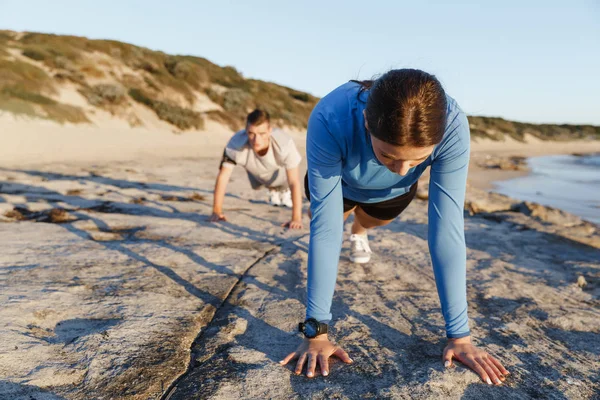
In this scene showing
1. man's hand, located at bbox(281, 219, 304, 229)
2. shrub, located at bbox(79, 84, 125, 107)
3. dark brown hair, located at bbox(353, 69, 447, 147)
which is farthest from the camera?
shrub, located at bbox(79, 84, 125, 107)

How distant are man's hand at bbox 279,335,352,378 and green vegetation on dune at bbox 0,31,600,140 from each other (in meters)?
11.5

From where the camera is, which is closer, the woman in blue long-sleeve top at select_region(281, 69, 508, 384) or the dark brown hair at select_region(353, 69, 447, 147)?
the dark brown hair at select_region(353, 69, 447, 147)

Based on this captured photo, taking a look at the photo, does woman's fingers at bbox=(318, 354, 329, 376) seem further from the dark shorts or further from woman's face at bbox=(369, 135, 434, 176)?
the dark shorts

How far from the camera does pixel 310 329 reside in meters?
1.62

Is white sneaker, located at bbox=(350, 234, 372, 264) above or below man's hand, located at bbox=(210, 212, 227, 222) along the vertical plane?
above

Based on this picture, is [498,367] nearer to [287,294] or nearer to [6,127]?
Result: [287,294]

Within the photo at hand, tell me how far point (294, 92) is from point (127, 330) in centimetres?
2967

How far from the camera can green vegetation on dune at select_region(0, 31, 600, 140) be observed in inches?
481

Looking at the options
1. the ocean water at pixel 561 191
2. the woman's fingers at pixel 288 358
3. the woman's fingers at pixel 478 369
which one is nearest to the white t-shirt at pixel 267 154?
the woman's fingers at pixel 288 358

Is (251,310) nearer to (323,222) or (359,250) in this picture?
(323,222)

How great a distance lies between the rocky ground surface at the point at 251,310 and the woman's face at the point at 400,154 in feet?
2.36

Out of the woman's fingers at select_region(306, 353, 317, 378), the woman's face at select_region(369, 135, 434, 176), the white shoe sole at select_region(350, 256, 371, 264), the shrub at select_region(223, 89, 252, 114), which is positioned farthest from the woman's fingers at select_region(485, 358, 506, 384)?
the shrub at select_region(223, 89, 252, 114)

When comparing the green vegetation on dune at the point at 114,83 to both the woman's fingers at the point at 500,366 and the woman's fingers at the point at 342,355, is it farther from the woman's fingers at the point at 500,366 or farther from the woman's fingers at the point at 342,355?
the woman's fingers at the point at 500,366

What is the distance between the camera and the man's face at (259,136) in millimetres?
3906
